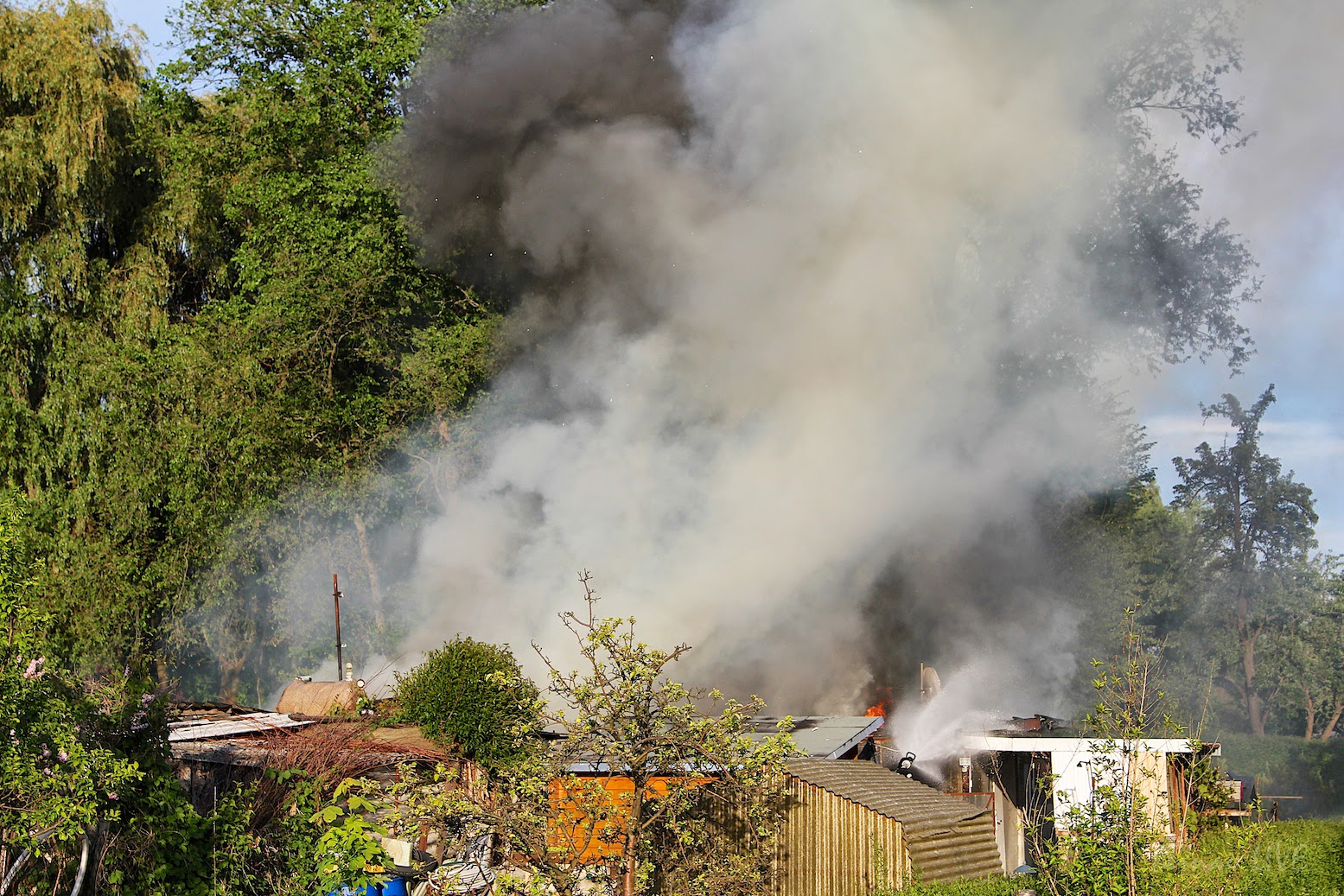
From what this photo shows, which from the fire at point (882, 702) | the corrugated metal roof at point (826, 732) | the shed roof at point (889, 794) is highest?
the fire at point (882, 702)

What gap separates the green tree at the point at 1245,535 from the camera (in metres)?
35.7

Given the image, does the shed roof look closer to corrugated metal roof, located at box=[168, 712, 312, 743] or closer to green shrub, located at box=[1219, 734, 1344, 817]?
corrugated metal roof, located at box=[168, 712, 312, 743]

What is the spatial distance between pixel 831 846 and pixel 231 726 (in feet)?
22.0

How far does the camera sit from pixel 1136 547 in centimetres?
2611

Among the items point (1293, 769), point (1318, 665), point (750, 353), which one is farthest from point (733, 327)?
point (1318, 665)

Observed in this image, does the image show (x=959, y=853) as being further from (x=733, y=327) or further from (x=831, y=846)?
(x=733, y=327)

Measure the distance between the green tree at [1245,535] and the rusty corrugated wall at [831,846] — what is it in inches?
1063

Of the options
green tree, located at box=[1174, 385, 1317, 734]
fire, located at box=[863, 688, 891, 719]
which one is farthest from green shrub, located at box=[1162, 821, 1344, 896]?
green tree, located at box=[1174, 385, 1317, 734]

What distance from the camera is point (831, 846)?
10562 millimetres

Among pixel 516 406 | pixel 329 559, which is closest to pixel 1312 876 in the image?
pixel 516 406

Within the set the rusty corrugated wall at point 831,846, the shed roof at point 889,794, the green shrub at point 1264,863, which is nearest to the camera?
the green shrub at point 1264,863

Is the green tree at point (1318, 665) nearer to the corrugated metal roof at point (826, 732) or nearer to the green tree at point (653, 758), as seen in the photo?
the corrugated metal roof at point (826, 732)

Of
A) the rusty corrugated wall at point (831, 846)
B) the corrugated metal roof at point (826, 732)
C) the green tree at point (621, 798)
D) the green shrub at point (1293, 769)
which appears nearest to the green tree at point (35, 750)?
the green tree at point (621, 798)

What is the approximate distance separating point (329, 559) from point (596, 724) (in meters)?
15.2
